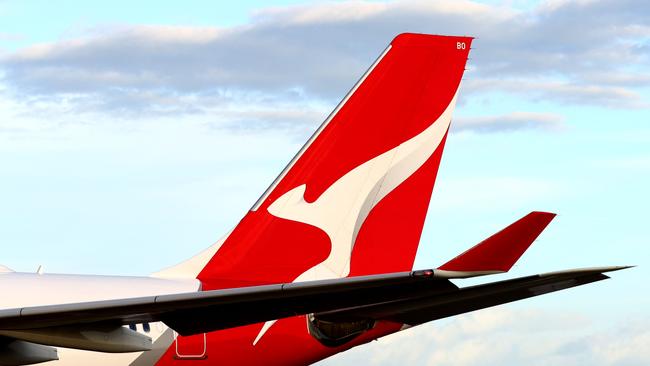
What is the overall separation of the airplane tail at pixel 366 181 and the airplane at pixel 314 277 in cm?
2

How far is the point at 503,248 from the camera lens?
33.8 ft

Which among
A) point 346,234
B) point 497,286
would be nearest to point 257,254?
point 346,234

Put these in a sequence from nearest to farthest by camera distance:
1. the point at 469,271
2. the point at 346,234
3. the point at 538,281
A: the point at 469,271 < the point at 538,281 < the point at 346,234

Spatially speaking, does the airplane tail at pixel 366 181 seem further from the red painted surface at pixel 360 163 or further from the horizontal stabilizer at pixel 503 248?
the horizontal stabilizer at pixel 503 248

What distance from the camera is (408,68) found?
19.8 meters

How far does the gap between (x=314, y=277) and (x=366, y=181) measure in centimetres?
199

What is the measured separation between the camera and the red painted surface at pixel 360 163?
1831cm

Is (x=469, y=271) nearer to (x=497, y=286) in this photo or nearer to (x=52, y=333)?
(x=497, y=286)

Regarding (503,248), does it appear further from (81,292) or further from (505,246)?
(81,292)

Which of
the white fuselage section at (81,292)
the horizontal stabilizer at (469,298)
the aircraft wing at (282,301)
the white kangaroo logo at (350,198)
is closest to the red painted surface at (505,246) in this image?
the aircraft wing at (282,301)

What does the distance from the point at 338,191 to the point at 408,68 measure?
2621mm

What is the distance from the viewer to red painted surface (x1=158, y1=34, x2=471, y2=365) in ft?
60.1

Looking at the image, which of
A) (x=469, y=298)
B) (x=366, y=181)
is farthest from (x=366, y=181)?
(x=469, y=298)

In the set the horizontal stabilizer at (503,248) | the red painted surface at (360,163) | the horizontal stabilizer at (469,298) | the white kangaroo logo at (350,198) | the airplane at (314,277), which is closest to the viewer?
the horizontal stabilizer at (503,248)
